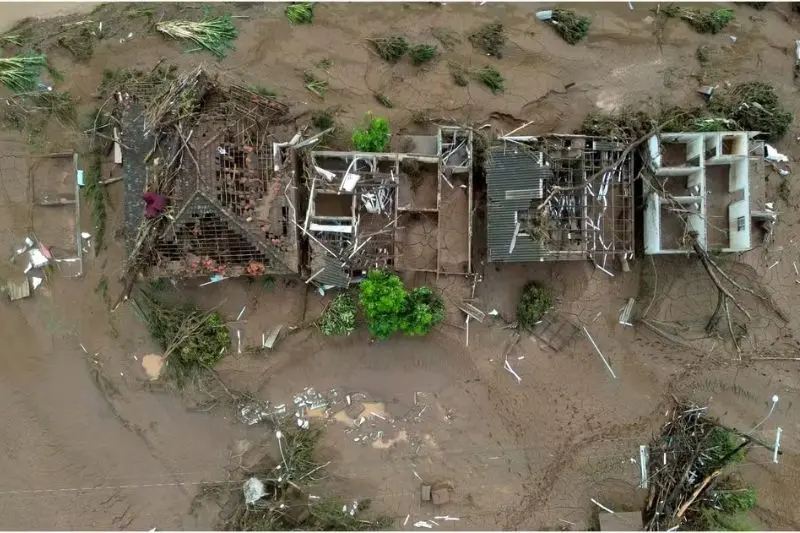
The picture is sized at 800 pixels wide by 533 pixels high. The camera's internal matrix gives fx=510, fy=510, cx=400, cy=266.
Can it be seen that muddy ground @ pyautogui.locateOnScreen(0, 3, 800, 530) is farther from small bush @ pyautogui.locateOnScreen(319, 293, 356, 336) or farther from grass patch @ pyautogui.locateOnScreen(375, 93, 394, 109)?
small bush @ pyautogui.locateOnScreen(319, 293, 356, 336)

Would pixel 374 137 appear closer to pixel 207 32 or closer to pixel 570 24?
pixel 207 32

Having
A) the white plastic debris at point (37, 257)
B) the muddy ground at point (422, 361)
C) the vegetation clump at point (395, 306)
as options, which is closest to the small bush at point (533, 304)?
the muddy ground at point (422, 361)

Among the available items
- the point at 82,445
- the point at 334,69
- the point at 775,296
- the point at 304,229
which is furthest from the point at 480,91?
the point at 82,445

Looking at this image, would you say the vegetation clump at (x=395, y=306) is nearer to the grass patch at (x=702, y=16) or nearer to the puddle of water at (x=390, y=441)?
the puddle of water at (x=390, y=441)

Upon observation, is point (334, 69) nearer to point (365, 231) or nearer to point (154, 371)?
point (365, 231)

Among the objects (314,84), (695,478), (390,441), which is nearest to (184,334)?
(390,441)
